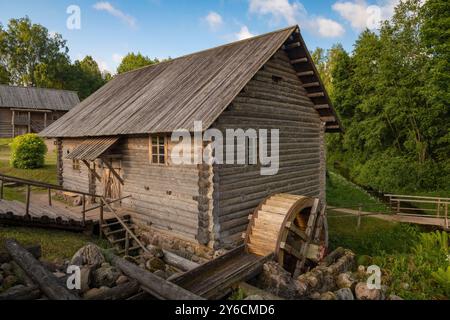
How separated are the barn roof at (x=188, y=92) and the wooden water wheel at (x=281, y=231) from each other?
3.54 meters

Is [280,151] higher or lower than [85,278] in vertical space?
higher

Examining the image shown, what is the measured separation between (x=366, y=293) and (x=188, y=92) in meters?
7.94

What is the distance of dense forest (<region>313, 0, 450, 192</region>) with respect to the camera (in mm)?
20859

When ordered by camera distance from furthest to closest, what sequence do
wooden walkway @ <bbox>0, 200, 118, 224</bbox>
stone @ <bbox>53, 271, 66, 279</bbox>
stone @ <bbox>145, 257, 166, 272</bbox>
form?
1. wooden walkway @ <bbox>0, 200, 118, 224</bbox>
2. stone @ <bbox>145, 257, 166, 272</bbox>
3. stone @ <bbox>53, 271, 66, 279</bbox>

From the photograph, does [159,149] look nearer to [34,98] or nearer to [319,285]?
[319,285]

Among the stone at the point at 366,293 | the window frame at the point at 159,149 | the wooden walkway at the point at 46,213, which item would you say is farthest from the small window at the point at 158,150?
the stone at the point at 366,293

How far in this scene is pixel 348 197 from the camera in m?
22.6

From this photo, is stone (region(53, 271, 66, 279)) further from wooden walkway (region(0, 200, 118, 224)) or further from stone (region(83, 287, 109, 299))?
wooden walkway (region(0, 200, 118, 224))

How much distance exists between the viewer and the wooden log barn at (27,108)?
33.0m

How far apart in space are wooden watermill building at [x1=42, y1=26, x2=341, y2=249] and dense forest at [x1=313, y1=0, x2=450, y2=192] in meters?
13.0

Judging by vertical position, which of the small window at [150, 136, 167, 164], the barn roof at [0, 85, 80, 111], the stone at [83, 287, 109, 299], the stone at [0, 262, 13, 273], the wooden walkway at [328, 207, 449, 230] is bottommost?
the wooden walkway at [328, 207, 449, 230]

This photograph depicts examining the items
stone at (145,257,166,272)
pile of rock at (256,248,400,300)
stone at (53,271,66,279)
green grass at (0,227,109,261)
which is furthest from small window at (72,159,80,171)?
pile of rock at (256,248,400,300)

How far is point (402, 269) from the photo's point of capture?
9.31 meters
